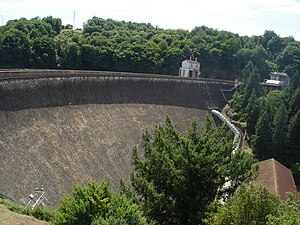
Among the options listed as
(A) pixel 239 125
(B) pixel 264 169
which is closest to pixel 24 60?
(A) pixel 239 125

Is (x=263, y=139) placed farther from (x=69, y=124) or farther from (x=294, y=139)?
(x=69, y=124)

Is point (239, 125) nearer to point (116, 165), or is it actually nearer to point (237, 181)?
point (116, 165)

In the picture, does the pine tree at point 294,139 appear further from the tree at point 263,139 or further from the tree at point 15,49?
the tree at point 15,49

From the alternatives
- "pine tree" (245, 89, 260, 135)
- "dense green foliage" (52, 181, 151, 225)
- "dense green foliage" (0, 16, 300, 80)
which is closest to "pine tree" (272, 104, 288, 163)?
"pine tree" (245, 89, 260, 135)

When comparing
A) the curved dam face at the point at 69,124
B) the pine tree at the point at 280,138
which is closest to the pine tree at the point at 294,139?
the pine tree at the point at 280,138

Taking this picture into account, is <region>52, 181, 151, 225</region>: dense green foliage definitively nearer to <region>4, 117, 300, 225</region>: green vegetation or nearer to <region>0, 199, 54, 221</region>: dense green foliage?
<region>4, 117, 300, 225</region>: green vegetation

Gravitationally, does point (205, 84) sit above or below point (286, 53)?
below

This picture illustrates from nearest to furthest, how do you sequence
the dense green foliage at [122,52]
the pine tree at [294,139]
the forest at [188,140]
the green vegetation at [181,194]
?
the green vegetation at [181,194], the forest at [188,140], the pine tree at [294,139], the dense green foliage at [122,52]
